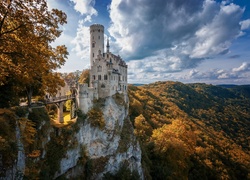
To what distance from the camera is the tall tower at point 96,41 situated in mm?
40844

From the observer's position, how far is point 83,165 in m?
29.9

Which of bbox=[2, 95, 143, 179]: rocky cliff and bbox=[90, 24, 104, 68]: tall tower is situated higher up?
bbox=[90, 24, 104, 68]: tall tower

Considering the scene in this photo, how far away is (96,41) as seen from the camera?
4138cm

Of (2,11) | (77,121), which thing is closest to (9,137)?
(2,11)

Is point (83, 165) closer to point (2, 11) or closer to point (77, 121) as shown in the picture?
point (77, 121)

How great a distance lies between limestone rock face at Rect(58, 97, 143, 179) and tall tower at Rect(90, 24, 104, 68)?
12.4 meters

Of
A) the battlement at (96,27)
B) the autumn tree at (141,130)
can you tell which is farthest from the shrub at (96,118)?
the autumn tree at (141,130)

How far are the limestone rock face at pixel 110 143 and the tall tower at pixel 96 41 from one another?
12.4 metres

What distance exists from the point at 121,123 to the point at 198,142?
5095cm

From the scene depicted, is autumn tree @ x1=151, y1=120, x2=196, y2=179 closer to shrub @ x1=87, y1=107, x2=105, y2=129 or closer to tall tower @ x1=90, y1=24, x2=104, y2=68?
shrub @ x1=87, y1=107, x2=105, y2=129

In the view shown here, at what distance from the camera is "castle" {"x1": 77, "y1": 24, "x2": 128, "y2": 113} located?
32312 millimetres

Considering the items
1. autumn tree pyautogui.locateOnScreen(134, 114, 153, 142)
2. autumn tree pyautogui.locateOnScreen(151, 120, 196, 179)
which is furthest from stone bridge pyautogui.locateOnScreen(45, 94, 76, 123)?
autumn tree pyautogui.locateOnScreen(151, 120, 196, 179)

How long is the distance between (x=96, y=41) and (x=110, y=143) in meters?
24.2

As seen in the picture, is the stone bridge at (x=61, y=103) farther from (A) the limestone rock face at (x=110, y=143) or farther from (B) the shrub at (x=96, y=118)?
(A) the limestone rock face at (x=110, y=143)
